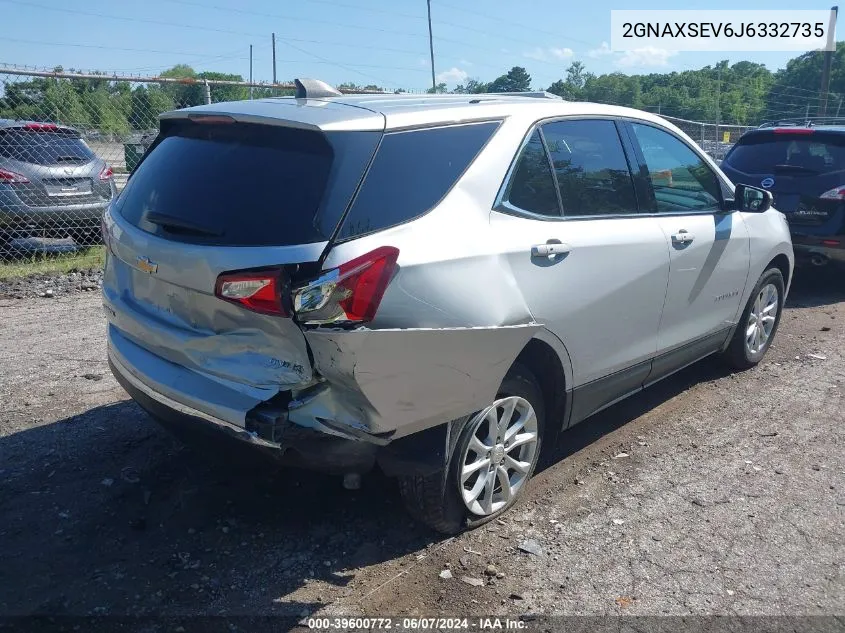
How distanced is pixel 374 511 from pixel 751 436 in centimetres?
242

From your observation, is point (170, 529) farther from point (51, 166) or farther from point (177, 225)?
point (51, 166)

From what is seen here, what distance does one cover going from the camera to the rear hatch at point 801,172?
25.7 ft

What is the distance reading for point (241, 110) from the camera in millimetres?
3295

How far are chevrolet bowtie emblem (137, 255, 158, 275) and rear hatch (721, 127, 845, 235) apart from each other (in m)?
7.02

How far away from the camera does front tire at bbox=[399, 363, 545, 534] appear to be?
321 cm

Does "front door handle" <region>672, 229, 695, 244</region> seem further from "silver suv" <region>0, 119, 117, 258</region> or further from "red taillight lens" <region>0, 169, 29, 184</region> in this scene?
"red taillight lens" <region>0, 169, 29, 184</region>

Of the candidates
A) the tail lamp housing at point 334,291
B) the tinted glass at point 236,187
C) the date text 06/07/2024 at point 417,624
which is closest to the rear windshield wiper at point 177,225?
the tinted glass at point 236,187

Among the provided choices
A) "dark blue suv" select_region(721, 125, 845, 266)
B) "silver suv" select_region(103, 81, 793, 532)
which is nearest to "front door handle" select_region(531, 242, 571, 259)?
"silver suv" select_region(103, 81, 793, 532)

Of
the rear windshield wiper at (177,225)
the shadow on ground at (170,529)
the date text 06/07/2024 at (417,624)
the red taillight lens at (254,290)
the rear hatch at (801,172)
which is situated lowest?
the date text 06/07/2024 at (417,624)

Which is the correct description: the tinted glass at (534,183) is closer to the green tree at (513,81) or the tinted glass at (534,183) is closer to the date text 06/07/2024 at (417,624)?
the date text 06/07/2024 at (417,624)

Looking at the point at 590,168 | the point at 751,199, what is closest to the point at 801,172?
the point at 751,199

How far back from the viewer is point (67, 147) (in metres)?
8.95

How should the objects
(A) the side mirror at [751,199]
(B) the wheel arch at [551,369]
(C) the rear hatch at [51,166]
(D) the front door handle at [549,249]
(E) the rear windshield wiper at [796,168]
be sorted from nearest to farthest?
(D) the front door handle at [549,249] → (B) the wheel arch at [551,369] → (A) the side mirror at [751,199] → (E) the rear windshield wiper at [796,168] → (C) the rear hatch at [51,166]

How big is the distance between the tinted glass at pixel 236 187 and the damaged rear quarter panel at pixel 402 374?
43 cm
